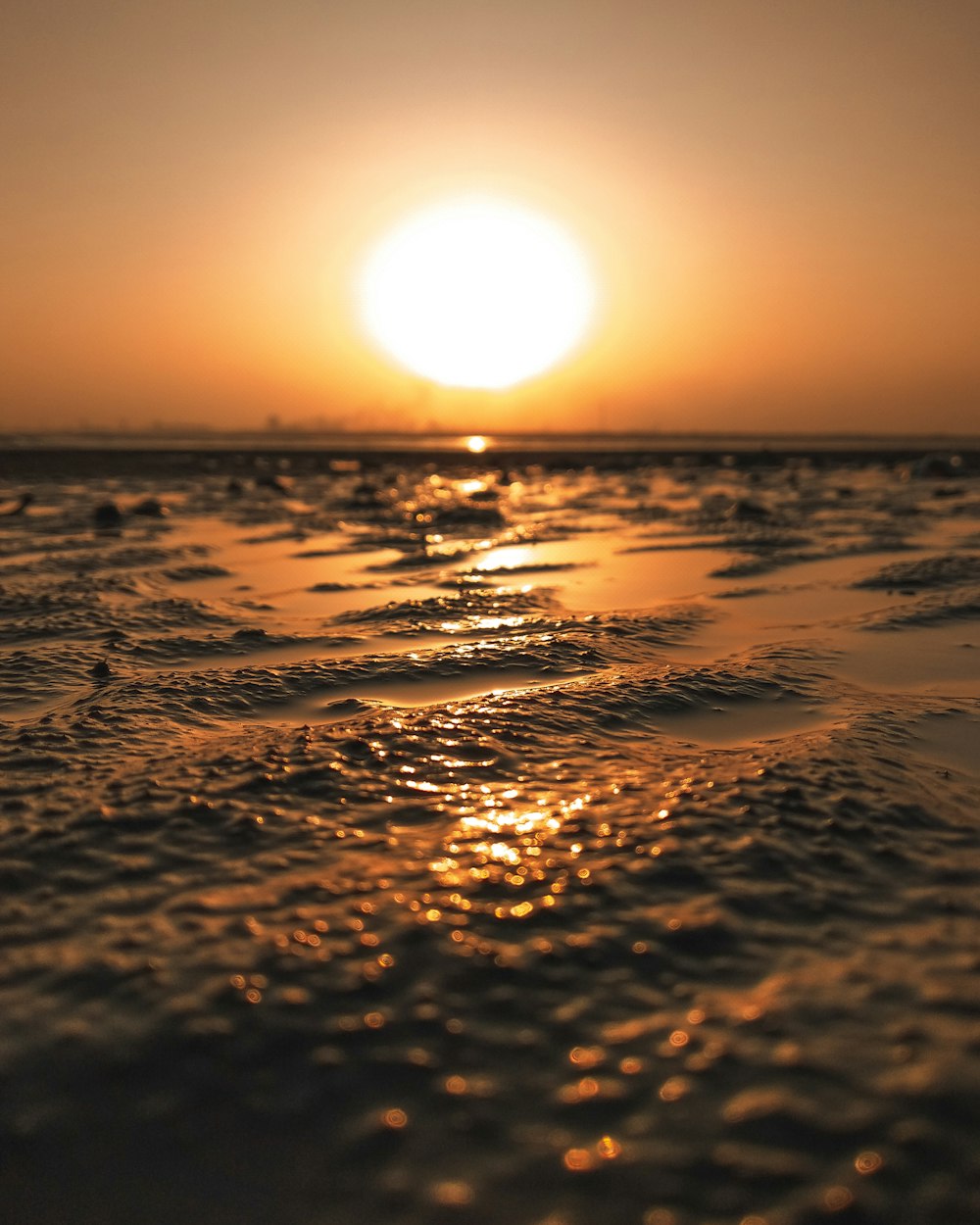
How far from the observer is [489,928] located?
5.83ft

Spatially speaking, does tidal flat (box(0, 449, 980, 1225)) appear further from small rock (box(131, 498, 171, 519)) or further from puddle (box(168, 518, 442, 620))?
small rock (box(131, 498, 171, 519))

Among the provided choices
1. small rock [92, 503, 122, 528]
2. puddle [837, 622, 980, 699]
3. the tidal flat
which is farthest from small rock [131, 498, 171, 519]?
puddle [837, 622, 980, 699]

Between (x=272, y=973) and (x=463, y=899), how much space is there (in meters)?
0.43

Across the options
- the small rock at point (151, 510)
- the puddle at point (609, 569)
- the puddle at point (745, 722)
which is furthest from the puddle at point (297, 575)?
the puddle at point (745, 722)

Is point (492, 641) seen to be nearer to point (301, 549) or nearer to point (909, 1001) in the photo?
point (909, 1001)

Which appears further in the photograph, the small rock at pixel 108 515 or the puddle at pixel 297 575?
the small rock at pixel 108 515

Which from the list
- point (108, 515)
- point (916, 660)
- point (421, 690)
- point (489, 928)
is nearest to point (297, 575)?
point (421, 690)

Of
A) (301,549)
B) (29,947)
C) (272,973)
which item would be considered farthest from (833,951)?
(301,549)

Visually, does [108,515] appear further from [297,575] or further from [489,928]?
[489,928]

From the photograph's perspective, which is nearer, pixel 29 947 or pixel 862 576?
pixel 29 947

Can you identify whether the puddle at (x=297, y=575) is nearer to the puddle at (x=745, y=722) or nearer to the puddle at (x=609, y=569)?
the puddle at (x=609, y=569)

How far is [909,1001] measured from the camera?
1.57 meters

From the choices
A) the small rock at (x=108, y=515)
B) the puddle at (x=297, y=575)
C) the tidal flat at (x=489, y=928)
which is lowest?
the tidal flat at (x=489, y=928)

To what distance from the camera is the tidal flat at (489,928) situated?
48.9 inches
